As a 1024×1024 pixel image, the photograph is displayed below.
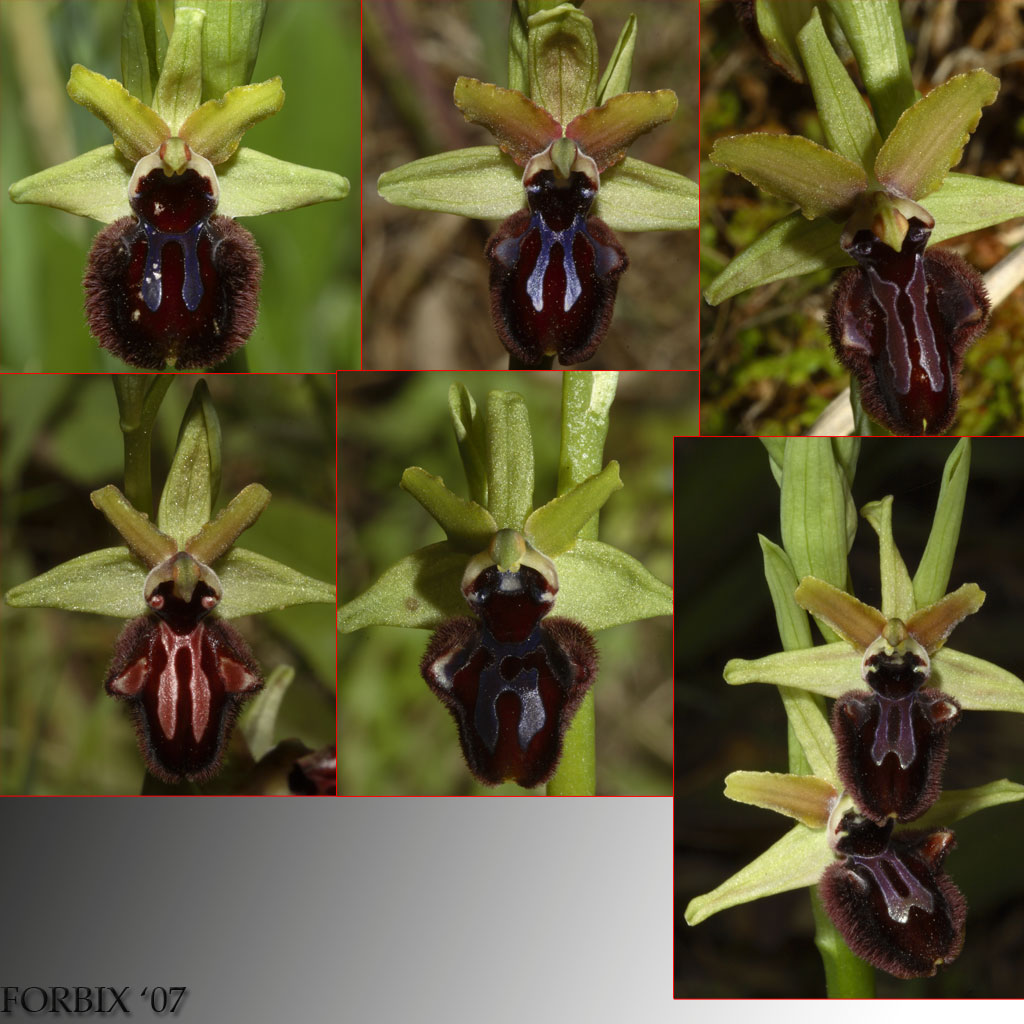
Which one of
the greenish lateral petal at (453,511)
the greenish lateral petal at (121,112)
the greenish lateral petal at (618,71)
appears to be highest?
the greenish lateral petal at (618,71)

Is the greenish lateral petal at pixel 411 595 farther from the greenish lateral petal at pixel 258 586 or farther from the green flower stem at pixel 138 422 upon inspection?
the green flower stem at pixel 138 422

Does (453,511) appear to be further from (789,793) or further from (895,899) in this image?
(895,899)

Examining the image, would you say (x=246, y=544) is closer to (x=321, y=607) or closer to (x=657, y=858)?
(x=321, y=607)

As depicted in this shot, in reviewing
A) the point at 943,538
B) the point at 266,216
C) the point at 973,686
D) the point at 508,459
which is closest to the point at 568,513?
the point at 508,459

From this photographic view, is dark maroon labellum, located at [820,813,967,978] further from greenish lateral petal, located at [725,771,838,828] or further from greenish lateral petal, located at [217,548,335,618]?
greenish lateral petal, located at [217,548,335,618]

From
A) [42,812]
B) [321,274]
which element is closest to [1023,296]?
[321,274]

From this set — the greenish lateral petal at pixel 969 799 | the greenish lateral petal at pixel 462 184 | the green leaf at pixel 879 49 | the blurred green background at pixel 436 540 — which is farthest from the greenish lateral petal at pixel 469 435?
the greenish lateral petal at pixel 969 799
